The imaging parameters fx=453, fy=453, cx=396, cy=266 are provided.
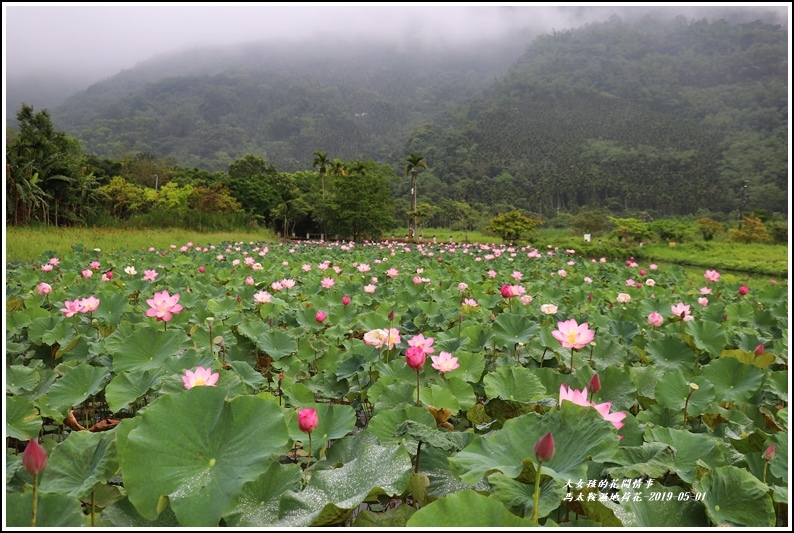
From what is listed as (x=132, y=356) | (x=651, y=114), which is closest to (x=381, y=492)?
(x=132, y=356)

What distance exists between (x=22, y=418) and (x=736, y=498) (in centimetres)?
163

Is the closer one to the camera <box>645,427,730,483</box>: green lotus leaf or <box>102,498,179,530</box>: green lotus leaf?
<box>102,498,179,530</box>: green lotus leaf

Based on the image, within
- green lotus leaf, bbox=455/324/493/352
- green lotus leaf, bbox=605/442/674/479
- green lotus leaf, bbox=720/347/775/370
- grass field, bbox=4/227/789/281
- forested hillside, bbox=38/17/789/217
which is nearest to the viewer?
green lotus leaf, bbox=605/442/674/479

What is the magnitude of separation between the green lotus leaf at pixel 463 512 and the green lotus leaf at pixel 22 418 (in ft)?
3.46

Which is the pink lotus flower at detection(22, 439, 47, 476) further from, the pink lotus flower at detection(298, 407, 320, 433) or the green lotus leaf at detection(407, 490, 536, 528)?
the green lotus leaf at detection(407, 490, 536, 528)

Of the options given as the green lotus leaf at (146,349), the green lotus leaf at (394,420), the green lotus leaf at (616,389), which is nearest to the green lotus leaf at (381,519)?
the green lotus leaf at (394,420)

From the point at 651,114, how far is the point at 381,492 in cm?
10137

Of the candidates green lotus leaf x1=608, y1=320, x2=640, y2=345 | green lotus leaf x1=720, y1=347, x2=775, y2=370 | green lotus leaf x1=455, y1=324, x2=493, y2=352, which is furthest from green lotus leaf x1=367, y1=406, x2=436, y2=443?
green lotus leaf x1=608, y1=320, x2=640, y2=345

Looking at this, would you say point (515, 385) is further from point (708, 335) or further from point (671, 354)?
point (708, 335)

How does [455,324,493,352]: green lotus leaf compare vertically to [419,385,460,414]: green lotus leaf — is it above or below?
below

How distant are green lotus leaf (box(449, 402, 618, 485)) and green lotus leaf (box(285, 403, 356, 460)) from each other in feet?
1.13

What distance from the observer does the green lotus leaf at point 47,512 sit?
72 cm

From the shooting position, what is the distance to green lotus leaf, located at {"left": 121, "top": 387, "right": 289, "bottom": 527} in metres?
0.73

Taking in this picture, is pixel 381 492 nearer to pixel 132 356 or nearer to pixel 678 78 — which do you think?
pixel 132 356
